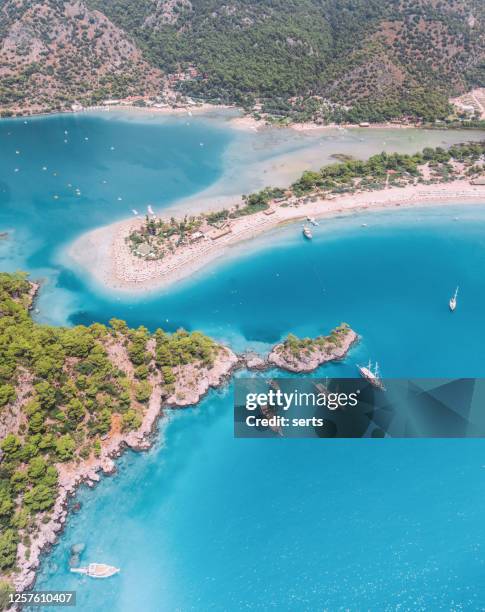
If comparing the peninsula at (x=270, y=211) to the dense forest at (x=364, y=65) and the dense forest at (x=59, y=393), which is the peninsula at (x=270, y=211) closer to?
the dense forest at (x=59, y=393)

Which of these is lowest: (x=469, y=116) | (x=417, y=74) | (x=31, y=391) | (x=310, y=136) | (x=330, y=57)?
(x=31, y=391)

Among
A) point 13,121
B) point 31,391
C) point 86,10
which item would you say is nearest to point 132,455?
point 31,391

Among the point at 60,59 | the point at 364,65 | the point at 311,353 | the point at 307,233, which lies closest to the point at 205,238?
the point at 307,233

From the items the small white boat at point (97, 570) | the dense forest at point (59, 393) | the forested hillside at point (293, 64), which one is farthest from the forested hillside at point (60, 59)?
the small white boat at point (97, 570)

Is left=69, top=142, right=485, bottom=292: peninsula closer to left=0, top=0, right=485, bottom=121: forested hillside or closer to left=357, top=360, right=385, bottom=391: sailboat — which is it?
left=357, top=360, right=385, bottom=391: sailboat

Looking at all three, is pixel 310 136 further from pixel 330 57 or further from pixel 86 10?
pixel 86 10

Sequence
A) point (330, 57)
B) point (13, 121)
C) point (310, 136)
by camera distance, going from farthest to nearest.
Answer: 1. point (330, 57)
2. point (13, 121)
3. point (310, 136)

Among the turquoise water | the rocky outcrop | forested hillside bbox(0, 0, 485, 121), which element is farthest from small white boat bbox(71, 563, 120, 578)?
forested hillside bbox(0, 0, 485, 121)

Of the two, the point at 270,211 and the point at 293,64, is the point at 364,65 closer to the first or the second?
the point at 293,64
